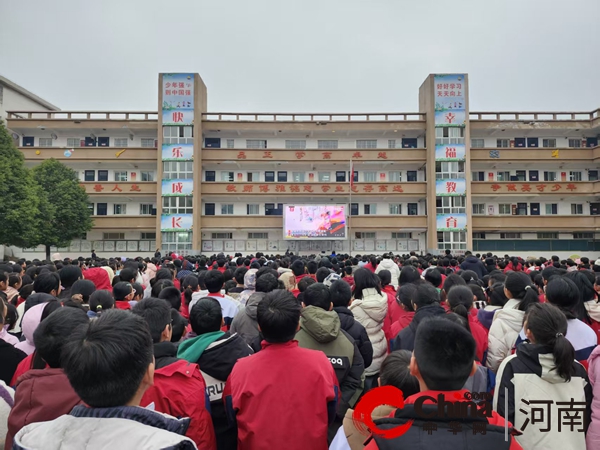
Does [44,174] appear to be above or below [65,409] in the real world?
above

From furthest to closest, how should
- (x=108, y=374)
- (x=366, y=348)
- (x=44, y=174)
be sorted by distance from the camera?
(x=44, y=174)
(x=366, y=348)
(x=108, y=374)

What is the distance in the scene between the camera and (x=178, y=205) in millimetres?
29328

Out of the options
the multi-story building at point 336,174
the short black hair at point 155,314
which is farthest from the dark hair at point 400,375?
the multi-story building at point 336,174

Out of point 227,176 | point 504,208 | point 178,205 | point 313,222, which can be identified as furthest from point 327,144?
point 504,208

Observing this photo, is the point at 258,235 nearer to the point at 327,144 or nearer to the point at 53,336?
the point at 327,144

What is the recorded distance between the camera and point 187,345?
2818 mm

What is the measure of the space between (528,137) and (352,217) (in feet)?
51.5

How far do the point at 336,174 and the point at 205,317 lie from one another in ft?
97.5

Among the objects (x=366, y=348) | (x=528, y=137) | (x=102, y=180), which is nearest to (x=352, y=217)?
(x=528, y=137)

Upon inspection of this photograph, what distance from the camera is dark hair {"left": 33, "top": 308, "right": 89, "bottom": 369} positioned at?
2268mm

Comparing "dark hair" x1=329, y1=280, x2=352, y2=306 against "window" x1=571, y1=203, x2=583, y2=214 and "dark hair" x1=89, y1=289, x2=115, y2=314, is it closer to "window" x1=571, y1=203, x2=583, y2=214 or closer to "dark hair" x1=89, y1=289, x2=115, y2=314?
"dark hair" x1=89, y1=289, x2=115, y2=314

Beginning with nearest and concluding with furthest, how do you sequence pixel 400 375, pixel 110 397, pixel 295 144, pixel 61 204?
pixel 110 397 → pixel 400 375 → pixel 61 204 → pixel 295 144

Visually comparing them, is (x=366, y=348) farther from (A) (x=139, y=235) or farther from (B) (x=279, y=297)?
(A) (x=139, y=235)

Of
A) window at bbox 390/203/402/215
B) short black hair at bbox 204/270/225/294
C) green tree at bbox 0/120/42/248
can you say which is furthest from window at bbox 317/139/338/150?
short black hair at bbox 204/270/225/294
